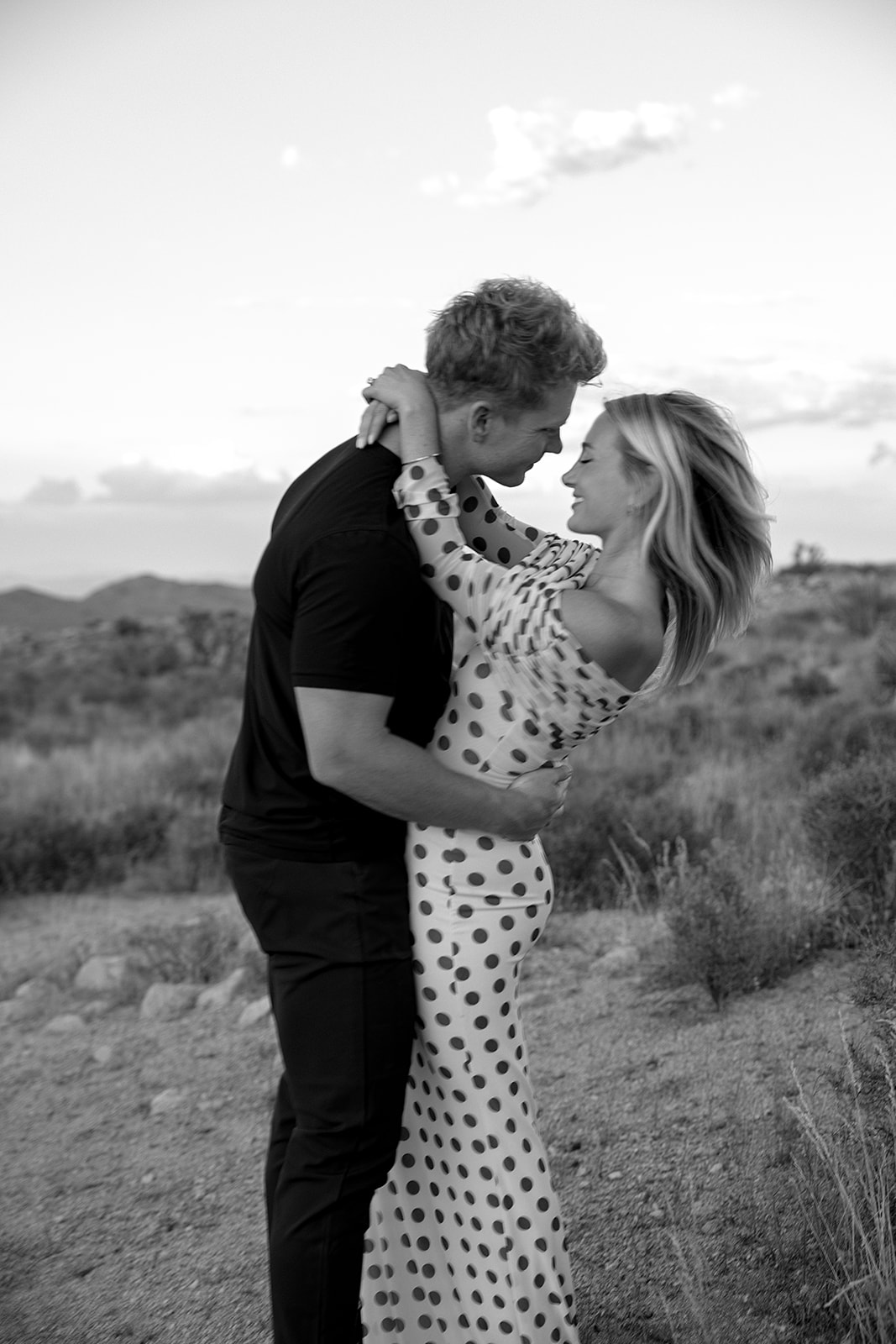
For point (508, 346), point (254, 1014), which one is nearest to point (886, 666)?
point (254, 1014)

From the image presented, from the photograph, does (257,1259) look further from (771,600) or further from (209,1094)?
(771,600)

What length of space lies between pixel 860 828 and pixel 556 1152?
2.30 metres

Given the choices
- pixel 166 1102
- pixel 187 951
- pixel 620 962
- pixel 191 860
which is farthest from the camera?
pixel 191 860

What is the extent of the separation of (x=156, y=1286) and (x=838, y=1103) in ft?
6.47

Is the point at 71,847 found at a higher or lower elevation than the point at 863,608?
lower

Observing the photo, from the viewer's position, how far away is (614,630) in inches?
89.0

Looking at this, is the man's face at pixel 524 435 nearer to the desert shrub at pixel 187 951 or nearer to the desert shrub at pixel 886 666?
the desert shrub at pixel 187 951

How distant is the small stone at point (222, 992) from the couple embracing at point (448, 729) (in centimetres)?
351

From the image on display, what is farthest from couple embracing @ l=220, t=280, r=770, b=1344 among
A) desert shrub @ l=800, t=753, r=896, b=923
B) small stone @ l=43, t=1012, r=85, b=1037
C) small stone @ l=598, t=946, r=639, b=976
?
small stone @ l=43, t=1012, r=85, b=1037

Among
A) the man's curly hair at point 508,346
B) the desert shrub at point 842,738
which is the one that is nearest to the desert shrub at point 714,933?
the man's curly hair at point 508,346

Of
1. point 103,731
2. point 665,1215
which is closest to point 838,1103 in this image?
point 665,1215

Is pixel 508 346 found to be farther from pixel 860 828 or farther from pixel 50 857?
pixel 50 857

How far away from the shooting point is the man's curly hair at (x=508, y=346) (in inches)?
92.7

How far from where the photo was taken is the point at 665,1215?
342 cm
